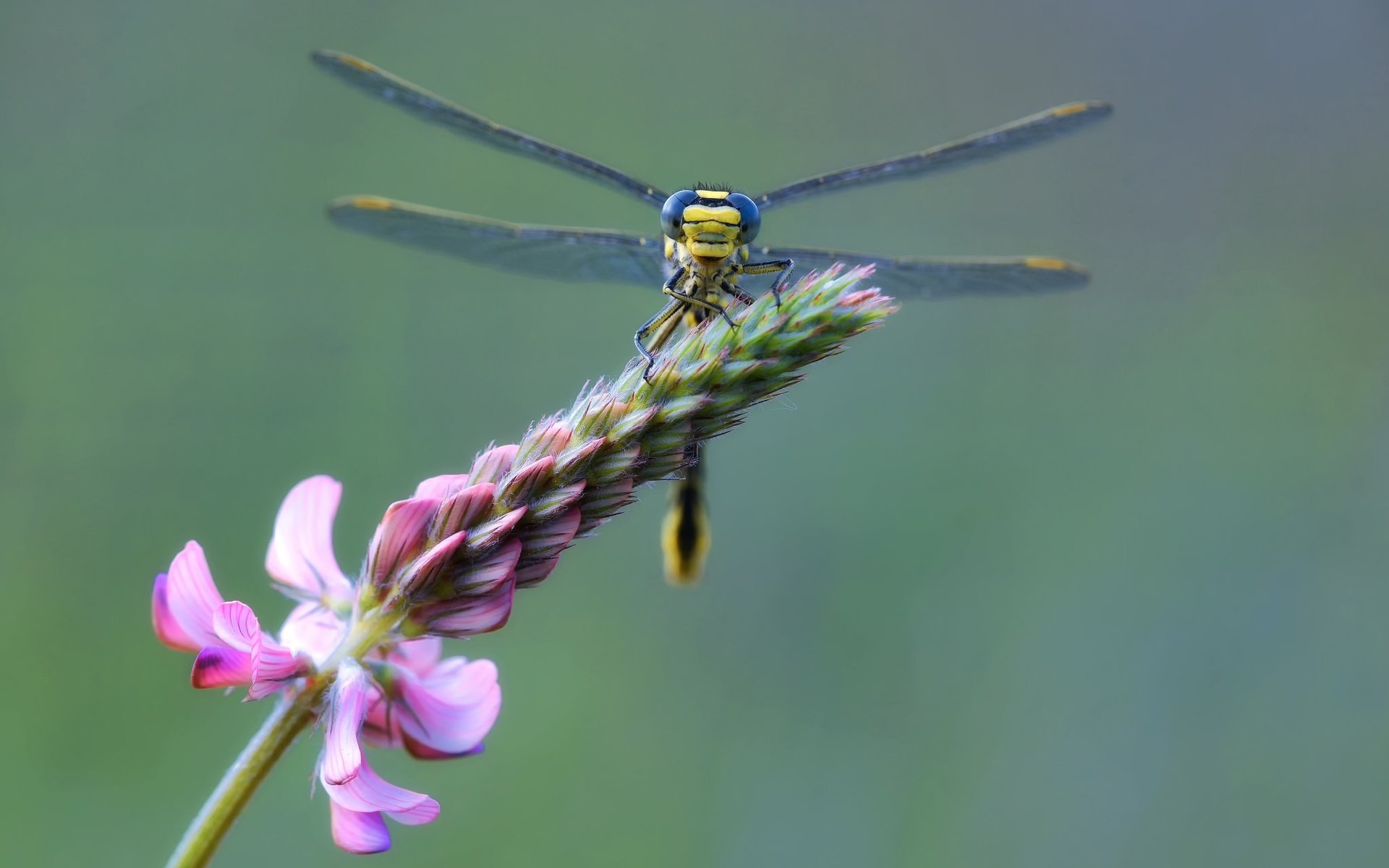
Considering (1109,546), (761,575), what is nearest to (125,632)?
(761,575)

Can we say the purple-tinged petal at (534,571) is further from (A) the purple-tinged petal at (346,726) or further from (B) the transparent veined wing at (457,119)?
(B) the transparent veined wing at (457,119)

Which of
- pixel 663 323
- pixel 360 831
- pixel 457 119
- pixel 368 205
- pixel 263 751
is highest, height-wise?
pixel 457 119

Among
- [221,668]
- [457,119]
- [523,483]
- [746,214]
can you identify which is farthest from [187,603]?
[457,119]

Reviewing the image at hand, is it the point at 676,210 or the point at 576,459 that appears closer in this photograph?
the point at 576,459

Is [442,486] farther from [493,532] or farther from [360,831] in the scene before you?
[360,831]

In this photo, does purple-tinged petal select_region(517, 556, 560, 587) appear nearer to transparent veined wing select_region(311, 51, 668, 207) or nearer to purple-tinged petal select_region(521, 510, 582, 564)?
purple-tinged petal select_region(521, 510, 582, 564)
